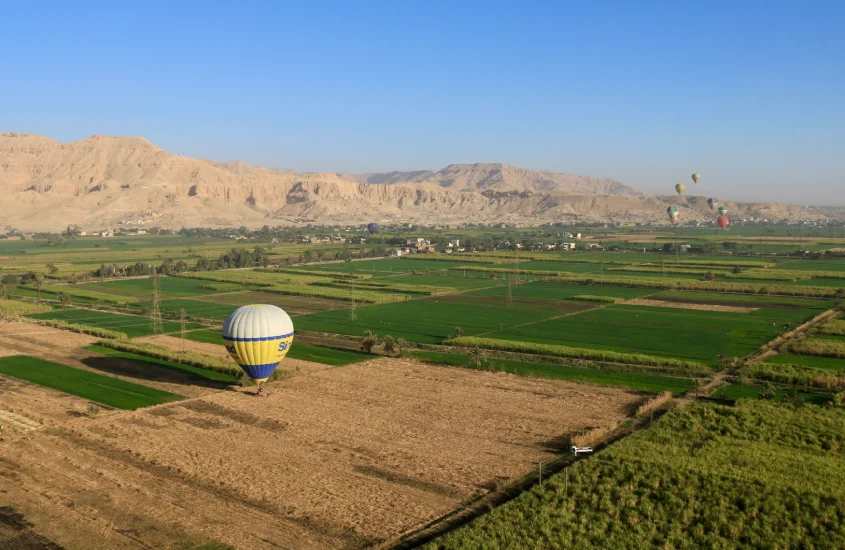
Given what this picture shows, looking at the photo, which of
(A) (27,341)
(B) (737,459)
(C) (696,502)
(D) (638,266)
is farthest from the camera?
(D) (638,266)

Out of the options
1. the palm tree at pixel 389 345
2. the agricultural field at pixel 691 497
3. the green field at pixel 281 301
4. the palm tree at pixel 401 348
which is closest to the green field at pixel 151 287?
the green field at pixel 281 301

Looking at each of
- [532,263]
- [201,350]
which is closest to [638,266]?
[532,263]

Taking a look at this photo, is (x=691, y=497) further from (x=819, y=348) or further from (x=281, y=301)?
(x=281, y=301)

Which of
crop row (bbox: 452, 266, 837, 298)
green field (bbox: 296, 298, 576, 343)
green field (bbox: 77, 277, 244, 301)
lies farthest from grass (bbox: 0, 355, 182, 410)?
crop row (bbox: 452, 266, 837, 298)

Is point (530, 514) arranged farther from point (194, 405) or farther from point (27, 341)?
point (27, 341)

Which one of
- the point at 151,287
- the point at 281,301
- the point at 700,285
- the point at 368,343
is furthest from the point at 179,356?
the point at 700,285

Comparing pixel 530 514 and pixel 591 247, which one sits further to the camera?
pixel 591 247
